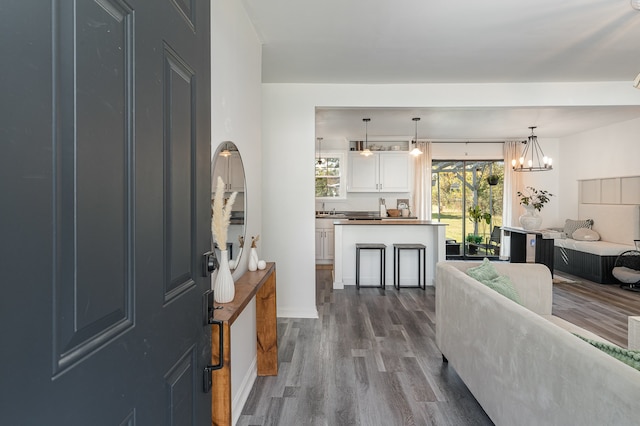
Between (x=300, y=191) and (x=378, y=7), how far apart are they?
216cm

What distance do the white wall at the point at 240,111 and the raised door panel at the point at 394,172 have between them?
5.21m

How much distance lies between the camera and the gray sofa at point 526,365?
113cm

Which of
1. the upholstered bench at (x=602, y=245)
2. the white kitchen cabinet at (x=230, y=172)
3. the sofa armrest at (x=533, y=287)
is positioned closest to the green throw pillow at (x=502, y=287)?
the sofa armrest at (x=533, y=287)

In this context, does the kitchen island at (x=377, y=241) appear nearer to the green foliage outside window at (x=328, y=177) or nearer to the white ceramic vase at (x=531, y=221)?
the white ceramic vase at (x=531, y=221)

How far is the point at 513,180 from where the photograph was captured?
26.5 ft

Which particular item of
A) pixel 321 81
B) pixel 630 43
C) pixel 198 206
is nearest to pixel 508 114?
pixel 630 43

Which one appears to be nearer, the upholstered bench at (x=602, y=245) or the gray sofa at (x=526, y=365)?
the gray sofa at (x=526, y=365)

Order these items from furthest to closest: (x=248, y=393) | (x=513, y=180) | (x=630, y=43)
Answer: (x=513, y=180) → (x=630, y=43) → (x=248, y=393)

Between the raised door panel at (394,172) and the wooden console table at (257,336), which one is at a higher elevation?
the raised door panel at (394,172)

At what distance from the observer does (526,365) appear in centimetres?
156

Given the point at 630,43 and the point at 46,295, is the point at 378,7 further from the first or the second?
the point at 46,295

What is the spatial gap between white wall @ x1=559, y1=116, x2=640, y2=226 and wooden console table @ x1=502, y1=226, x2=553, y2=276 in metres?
1.84

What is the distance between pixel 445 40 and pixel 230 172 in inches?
88.3

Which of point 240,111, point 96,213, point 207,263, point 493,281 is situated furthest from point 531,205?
point 96,213
